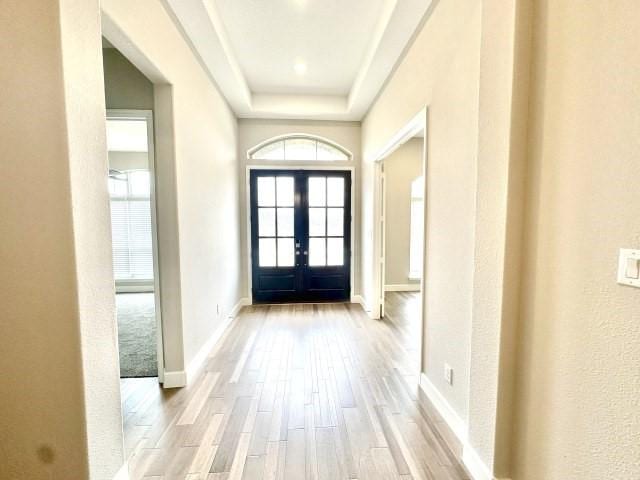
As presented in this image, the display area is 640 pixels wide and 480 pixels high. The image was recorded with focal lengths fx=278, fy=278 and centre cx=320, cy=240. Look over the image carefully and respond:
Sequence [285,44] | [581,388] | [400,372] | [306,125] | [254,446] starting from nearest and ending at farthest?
→ [581,388] < [254,446] < [400,372] < [285,44] < [306,125]

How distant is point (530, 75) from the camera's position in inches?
48.9

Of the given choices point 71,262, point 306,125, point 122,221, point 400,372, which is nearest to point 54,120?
point 71,262

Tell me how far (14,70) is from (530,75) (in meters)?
2.17

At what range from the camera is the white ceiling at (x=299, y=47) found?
94.1 inches

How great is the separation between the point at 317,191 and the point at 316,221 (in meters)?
0.51

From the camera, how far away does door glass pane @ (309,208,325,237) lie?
15.5ft

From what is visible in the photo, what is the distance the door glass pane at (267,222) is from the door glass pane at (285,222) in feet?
0.33

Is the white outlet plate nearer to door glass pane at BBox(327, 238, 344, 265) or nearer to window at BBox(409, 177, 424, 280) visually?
door glass pane at BBox(327, 238, 344, 265)

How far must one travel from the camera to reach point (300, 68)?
3521 mm

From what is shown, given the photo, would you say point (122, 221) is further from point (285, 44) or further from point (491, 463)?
point (491, 463)

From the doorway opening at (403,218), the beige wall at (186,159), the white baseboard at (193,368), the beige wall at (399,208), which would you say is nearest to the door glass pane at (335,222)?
the doorway opening at (403,218)

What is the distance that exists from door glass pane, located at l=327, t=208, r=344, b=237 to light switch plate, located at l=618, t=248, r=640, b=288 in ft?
12.9

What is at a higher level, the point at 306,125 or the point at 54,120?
the point at 306,125

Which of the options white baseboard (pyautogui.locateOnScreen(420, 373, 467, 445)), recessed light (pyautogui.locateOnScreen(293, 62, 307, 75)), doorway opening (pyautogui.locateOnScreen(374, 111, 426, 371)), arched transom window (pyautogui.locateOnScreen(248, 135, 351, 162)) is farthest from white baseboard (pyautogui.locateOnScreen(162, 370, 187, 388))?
doorway opening (pyautogui.locateOnScreen(374, 111, 426, 371))
